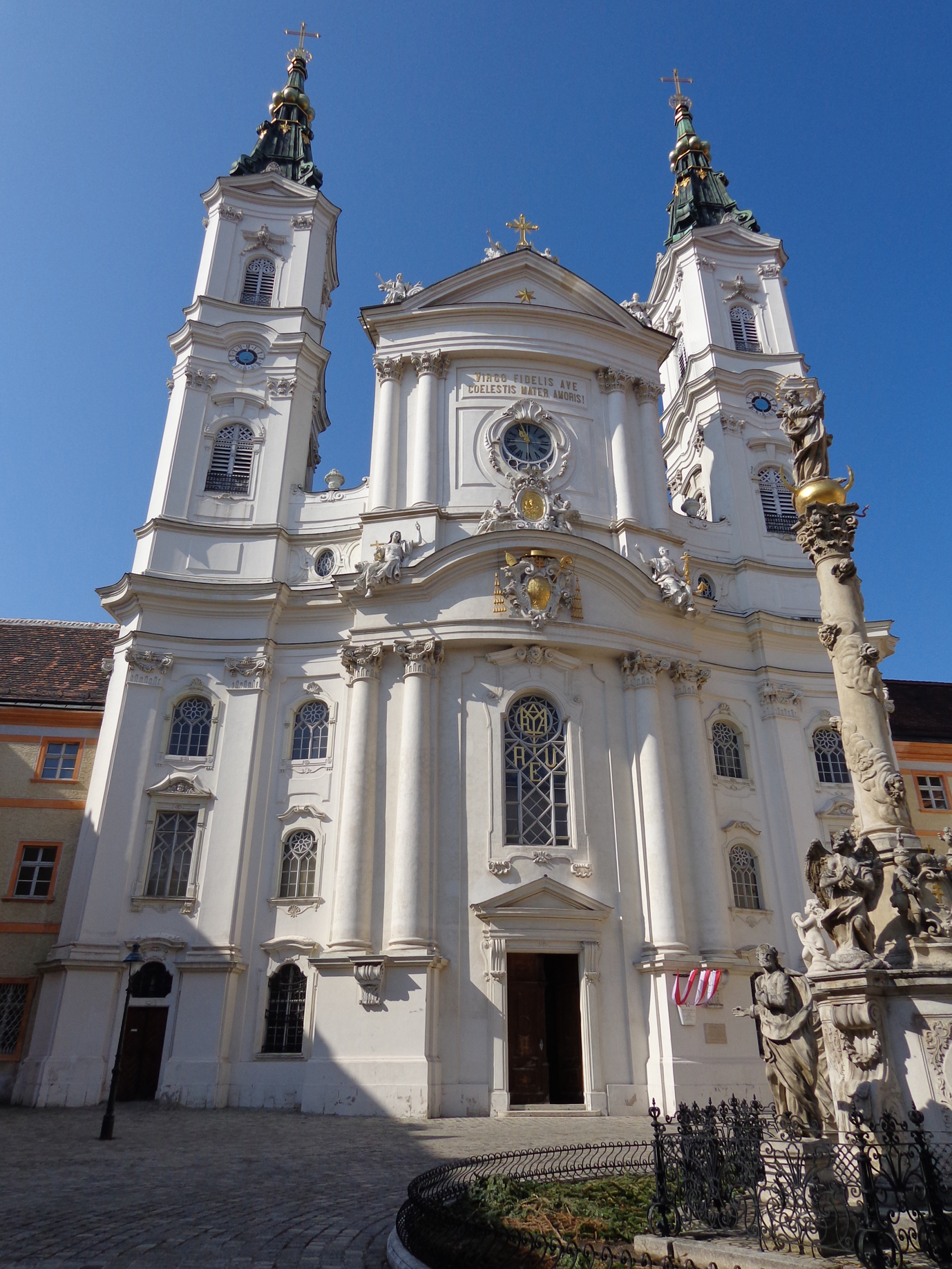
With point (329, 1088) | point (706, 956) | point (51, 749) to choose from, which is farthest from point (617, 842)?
point (51, 749)

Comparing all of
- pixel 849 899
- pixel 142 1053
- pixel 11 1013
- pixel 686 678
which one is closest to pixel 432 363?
pixel 686 678

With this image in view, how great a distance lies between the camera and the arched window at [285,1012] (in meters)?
21.9

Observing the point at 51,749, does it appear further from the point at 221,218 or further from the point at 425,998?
the point at 221,218

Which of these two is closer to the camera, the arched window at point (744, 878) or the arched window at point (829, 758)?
the arched window at point (744, 878)

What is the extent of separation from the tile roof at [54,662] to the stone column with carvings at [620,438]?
16.5 metres

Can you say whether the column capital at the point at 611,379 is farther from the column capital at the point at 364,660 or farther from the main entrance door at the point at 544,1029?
the main entrance door at the point at 544,1029

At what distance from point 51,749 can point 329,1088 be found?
516 inches

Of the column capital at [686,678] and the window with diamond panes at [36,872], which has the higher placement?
the column capital at [686,678]

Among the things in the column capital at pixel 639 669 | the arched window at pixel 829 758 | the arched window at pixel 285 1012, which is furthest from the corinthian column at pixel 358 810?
the arched window at pixel 829 758

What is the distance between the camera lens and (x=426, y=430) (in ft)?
89.2

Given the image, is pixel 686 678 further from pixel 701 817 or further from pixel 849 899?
pixel 849 899

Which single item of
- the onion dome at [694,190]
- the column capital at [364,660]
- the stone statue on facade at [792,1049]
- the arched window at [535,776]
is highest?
the onion dome at [694,190]

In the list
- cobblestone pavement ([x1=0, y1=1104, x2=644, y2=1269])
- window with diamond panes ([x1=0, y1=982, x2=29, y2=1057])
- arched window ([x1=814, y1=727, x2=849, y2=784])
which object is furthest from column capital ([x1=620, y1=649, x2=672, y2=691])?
window with diamond panes ([x1=0, y1=982, x2=29, y2=1057])

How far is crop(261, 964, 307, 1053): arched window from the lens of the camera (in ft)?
71.9
